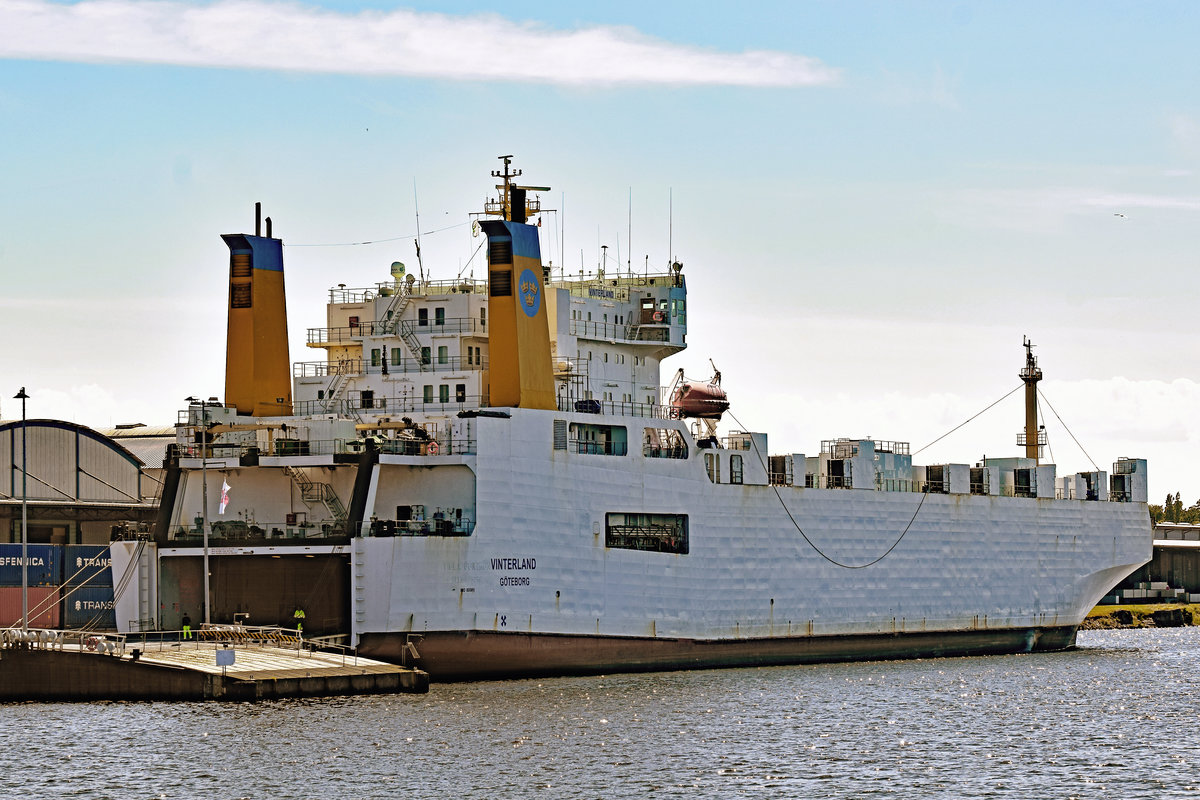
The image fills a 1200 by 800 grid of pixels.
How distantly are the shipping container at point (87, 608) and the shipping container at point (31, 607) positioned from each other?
0.54 metres

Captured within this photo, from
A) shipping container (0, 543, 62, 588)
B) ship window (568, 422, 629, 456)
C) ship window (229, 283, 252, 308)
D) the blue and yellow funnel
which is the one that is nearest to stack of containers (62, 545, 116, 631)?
shipping container (0, 543, 62, 588)

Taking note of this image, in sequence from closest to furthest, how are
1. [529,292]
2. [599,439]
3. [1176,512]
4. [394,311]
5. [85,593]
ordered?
[529,292] → [599,439] → [394,311] → [85,593] → [1176,512]

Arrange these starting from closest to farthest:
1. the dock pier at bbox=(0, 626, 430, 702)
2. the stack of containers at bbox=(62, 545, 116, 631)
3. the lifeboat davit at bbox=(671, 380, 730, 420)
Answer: the dock pier at bbox=(0, 626, 430, 702), the lifeboat davit at bbox=(671, 380, 730, 420), the stack of containers at bbox=(62, 545, 116, 631)

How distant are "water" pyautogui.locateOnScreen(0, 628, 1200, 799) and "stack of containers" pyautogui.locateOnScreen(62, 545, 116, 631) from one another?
1772 cm

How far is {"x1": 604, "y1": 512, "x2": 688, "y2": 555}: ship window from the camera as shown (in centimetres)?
4772

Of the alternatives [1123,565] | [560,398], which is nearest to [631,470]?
[560,398]

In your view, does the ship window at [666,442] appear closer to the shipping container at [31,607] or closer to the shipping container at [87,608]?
the shipping container at [87,608]

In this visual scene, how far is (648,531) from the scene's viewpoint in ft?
160

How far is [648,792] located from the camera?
30.5m

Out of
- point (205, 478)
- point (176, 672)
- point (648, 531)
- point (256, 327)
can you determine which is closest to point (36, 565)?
point (256, 327)

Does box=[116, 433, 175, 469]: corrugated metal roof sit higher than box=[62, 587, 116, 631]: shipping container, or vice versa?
box=[116, 433, 175, 469]: corrugated metal roof

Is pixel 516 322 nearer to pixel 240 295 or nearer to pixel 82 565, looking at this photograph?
pixel 240 295

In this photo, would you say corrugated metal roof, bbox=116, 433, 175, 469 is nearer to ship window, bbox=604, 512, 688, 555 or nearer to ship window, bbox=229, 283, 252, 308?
ship window, bbox=229, 283, 252, 308

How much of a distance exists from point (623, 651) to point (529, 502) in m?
5.22
